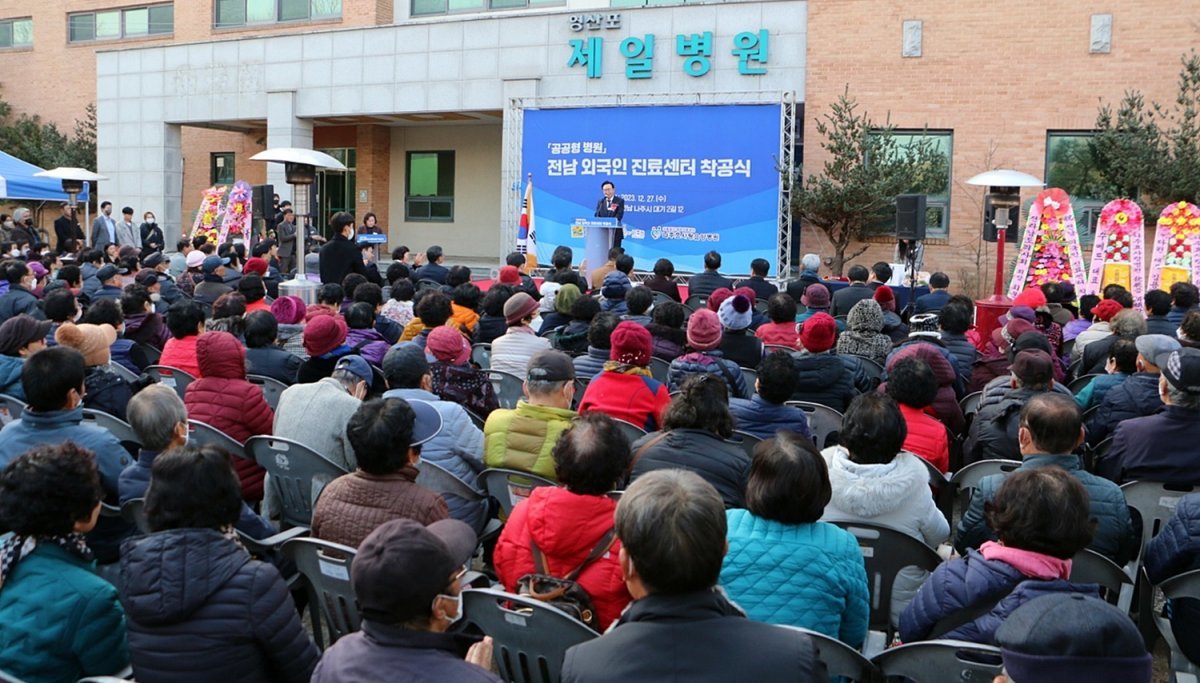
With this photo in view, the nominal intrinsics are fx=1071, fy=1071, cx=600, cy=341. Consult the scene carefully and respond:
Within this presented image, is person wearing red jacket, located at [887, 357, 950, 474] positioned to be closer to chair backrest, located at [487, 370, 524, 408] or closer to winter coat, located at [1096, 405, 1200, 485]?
winter coat, located at [1096, 405, 1200, 485]

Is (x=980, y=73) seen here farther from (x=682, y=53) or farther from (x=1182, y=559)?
(x=1182, y=559)

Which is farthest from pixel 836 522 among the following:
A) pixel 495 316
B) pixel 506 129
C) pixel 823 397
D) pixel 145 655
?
pixel 506 129

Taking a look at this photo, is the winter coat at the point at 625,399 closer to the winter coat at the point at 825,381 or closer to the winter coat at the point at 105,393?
the winter coat at the point at 825,381

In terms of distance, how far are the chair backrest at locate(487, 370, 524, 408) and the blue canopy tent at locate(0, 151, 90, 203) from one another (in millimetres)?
13677

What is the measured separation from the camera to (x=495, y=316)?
841 centimetres

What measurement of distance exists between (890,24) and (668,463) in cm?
1572

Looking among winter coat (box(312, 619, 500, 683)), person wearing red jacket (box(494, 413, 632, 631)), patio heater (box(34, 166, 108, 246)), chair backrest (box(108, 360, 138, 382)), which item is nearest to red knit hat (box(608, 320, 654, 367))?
person wearing red jacket (box(494, 413, 632, 631))

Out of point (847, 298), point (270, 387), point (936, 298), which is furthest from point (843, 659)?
point (936, 298)

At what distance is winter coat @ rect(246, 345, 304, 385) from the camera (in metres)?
6.57

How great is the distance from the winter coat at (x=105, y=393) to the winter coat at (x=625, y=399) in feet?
7.87

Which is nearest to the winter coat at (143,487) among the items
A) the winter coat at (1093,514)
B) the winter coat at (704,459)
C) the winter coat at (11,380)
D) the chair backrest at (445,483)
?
the chair backrest at (445,483)

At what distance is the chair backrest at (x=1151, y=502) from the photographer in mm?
4391

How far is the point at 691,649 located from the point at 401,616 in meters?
0.65

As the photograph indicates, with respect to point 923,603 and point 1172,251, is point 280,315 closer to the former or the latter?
point 923,603
